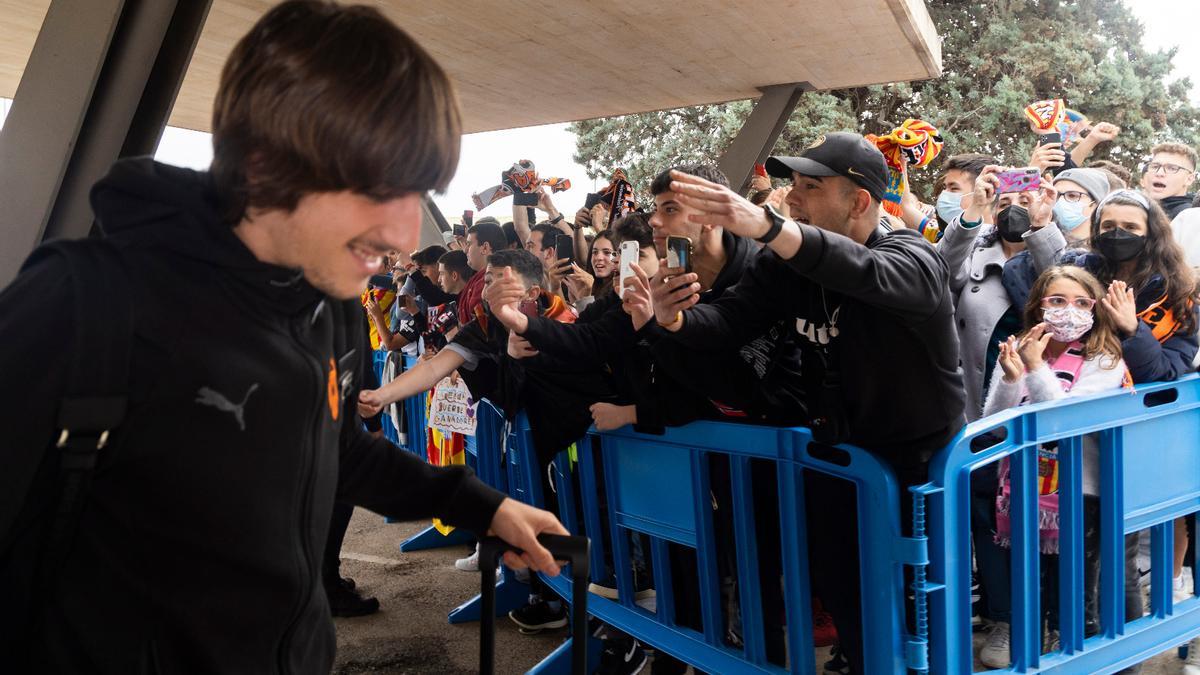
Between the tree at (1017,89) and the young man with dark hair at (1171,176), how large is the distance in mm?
13803

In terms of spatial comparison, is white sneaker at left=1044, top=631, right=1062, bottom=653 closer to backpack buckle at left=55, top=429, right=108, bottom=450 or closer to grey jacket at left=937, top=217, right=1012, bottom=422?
grey jacket at left=937, top=217, right=1012, bottom=422

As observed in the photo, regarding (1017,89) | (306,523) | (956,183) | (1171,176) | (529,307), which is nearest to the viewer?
(306,523)

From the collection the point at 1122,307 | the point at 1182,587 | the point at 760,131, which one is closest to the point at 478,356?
the point at 1122,307

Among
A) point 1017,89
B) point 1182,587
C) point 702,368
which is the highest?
point 1017,89

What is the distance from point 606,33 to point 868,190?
474 centimetres

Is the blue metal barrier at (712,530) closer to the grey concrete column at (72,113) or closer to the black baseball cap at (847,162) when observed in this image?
the black baseball cap at (847,162)

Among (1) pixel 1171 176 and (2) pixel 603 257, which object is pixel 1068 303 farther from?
(1) pixel 1171 176

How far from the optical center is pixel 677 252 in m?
3.04

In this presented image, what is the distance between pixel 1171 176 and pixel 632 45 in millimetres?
4163

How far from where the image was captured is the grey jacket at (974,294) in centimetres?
414

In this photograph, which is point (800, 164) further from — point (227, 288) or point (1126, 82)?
point (1126, 82)

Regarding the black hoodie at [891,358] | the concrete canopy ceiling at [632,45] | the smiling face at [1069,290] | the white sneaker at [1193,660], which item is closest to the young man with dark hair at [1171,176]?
the concrete canopy ceiling at [632,45]

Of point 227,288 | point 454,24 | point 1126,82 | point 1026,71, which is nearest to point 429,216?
point 454,24

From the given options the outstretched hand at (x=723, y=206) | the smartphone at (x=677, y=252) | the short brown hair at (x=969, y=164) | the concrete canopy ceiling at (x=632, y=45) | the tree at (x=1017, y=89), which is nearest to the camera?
the outstretched hand at (x=723, y=206)
